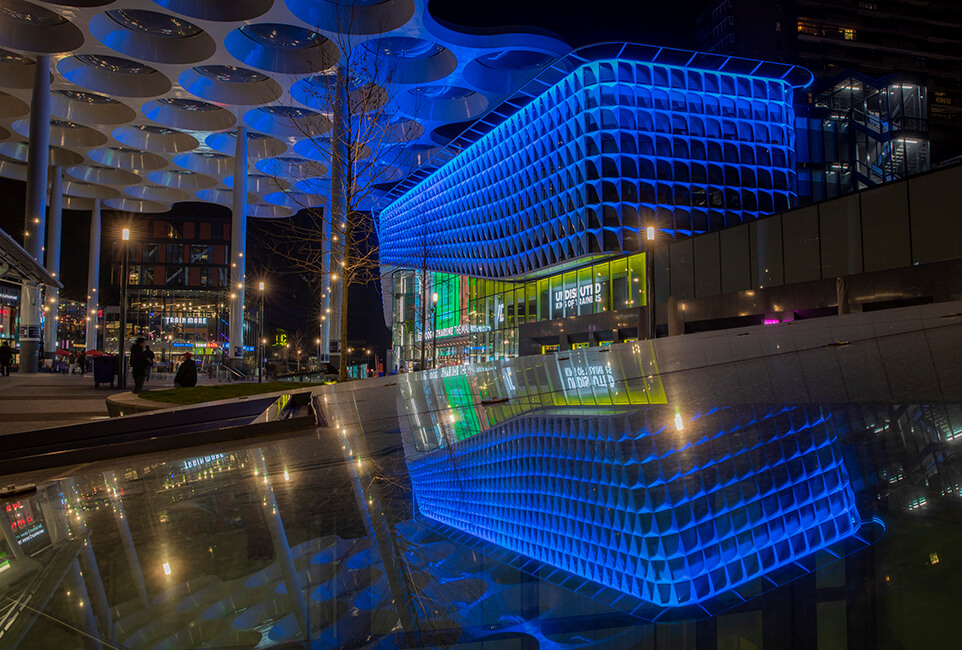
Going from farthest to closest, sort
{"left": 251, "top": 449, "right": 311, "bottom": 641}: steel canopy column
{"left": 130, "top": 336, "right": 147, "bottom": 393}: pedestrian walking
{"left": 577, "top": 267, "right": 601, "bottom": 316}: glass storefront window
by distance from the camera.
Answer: {"left": 577, "top": 267, "right": 601, "bottom": 316}: glass storefront window, {"left": 130, "top": 336, "right": 147, "bottom": 393}: pedestrian walking, {"left": 251, "top": 449, "right": 311, "bottom": 641}: steel canopy column

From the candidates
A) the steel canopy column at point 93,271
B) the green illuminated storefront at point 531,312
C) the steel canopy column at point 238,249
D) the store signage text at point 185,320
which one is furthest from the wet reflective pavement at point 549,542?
the store signage text at point 185,320

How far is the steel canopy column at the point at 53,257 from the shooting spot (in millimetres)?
50219

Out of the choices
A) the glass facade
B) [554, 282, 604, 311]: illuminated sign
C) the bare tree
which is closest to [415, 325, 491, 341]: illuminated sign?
[554, 282, 604, 311]: illuminated sign

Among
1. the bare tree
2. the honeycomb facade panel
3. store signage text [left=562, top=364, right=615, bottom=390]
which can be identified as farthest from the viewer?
the honeycomb facade panel

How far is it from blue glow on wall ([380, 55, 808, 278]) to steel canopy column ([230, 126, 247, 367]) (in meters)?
22.1

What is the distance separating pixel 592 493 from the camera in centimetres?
228

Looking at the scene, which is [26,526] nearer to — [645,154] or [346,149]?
[346,149]

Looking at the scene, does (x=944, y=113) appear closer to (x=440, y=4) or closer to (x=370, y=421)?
(x=440, y=4)

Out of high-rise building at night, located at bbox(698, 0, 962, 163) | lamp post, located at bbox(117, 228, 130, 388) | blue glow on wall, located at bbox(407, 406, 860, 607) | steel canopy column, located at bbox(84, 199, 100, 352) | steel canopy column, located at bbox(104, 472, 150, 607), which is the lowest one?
steel canopy column, located at bbox(104, 472, 150, 607)

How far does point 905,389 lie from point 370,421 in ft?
15.2

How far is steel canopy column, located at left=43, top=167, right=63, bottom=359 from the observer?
5022 cm

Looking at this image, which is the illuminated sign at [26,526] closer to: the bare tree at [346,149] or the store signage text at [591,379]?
the store signage text at [591,379]

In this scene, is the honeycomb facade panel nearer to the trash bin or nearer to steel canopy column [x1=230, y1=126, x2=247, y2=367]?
steel canopy column [x1=230, y1=126, x2=247, y2=367]

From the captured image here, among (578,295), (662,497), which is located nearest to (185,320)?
(578,295)
